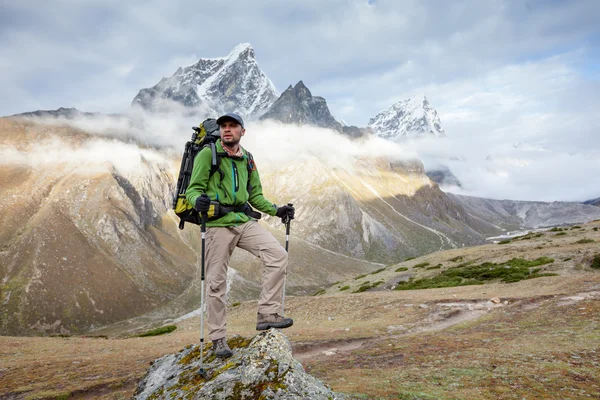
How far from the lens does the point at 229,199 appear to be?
8883 mm

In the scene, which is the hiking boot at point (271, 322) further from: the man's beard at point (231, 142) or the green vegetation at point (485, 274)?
the green vegetation at point (485, 274)

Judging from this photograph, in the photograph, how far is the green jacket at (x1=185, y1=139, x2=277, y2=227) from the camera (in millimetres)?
8562

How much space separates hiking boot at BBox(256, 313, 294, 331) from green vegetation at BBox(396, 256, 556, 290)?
3292cm

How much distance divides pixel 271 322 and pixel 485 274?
1557 inches

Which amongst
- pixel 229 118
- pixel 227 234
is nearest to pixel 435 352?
pixel 227 234

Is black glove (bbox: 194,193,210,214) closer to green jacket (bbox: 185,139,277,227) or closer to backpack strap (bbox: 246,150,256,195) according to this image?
green jacket (bbox: 185,139,277,227)

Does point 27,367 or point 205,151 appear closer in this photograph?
point 205,151

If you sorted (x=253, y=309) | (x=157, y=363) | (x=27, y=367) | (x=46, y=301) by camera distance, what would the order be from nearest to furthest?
(x=157, y=363), (x=27, y=367), (x=253, y=309), (x=46, y=301)

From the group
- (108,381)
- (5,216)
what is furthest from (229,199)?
(5,216)

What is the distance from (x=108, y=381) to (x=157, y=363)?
688cm

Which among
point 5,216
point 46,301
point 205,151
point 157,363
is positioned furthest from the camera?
point 5,216

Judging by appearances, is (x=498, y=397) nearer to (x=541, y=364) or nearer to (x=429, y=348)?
(x=541, y=364)

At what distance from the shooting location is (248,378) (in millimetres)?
6805

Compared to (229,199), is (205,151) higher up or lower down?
higher up
